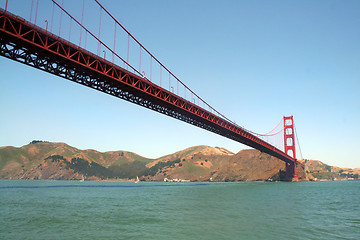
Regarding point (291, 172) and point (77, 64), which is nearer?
point (77, 64)

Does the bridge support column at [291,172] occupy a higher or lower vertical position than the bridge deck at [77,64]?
lower

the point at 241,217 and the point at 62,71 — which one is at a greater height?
the point at 62,71

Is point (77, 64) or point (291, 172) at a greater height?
point (77, 64)

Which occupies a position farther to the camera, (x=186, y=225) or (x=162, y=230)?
(x=186, y=225)

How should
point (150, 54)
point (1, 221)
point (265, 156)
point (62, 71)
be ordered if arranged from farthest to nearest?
point (265, 156) < point (150, 54) < point (62, 71) < point (1, 221)

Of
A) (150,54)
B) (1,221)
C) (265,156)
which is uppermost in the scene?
(150,54)

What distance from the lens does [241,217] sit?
16.8m

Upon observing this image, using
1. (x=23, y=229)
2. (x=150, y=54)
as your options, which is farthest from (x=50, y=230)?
(x=150, y=54)

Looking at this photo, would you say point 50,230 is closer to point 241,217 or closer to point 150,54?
point 241,217

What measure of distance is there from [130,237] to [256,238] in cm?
545

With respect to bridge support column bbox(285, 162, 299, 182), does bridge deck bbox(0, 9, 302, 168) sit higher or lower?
higher

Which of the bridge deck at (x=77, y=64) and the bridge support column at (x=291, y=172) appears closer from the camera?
the bridge deck at (x=77, y=64)

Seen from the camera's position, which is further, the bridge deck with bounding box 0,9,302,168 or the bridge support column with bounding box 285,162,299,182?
the bridge support column with bounding box 285,162,299,182

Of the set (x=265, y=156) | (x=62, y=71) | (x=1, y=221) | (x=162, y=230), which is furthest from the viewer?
(x=265, y=156)
